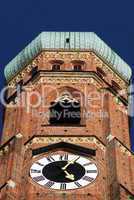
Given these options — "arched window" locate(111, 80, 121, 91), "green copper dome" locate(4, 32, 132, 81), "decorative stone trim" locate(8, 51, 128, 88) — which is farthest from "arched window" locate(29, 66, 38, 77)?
"arched window" locate(111, 80, 121, 91)

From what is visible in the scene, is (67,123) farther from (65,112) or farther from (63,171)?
(63,171)

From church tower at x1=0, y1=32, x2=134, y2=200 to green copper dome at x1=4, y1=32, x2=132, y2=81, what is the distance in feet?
0.17

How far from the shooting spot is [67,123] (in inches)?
1831

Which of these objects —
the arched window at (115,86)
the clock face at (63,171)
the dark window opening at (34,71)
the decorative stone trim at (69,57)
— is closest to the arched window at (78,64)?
the decorative stone trim at (69,57)

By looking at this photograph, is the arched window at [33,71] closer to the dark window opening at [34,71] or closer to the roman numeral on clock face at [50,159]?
the dark window opening at [34,71]

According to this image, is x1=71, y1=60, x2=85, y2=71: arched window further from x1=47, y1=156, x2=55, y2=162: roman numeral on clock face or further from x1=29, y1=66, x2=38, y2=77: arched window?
x1=47, y1=156, x2=55, y2=162: roman numeral on clock face

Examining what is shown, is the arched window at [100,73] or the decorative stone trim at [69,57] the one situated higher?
the decorative stone trim at [69,57]

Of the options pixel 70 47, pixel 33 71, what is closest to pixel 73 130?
pixel 33 71

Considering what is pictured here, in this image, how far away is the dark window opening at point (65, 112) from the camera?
46812mm

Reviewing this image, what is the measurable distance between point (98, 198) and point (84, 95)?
8.93m

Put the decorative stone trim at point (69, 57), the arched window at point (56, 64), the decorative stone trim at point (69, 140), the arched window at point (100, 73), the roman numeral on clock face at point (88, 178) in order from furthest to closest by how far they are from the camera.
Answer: the decorative stone trim at point (69, 57) → the arched window at point (56, 64) → the arched window at point (100, 73) → the decorative stone trim at point (69, 140) → the roman numeral on clock face at point (88, 178)

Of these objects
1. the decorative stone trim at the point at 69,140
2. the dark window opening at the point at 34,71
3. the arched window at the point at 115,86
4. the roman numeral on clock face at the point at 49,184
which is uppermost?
the dark window opening at the point at 34,71

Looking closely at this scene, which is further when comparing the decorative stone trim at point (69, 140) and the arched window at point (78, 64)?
the arched window at point (78, 64)

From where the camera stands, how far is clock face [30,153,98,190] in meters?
41.2
